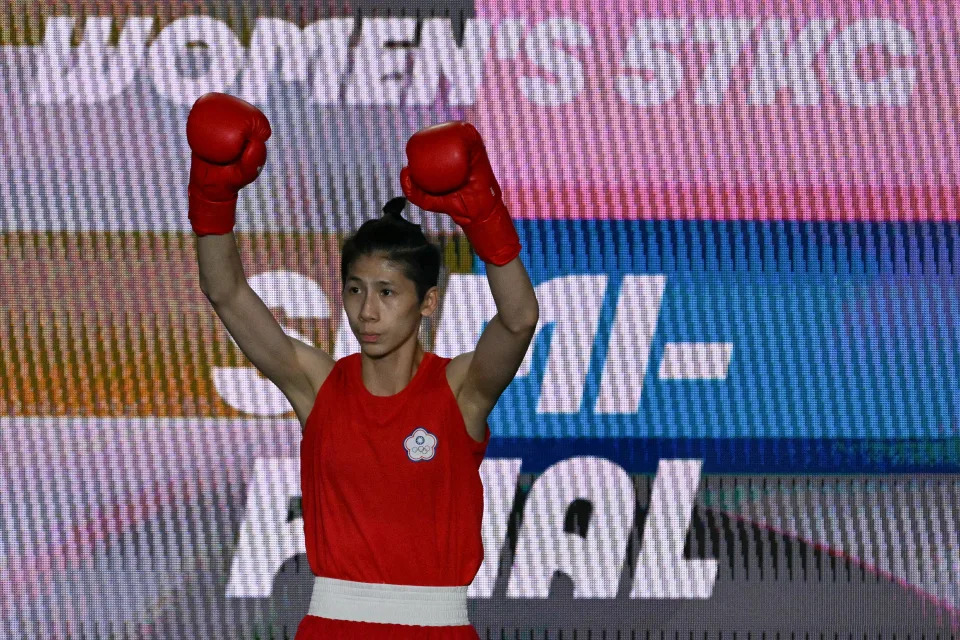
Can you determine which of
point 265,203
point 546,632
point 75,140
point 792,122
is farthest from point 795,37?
point 75,140

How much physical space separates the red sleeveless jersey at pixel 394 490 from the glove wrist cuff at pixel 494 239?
0.27m

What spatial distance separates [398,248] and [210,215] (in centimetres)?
27

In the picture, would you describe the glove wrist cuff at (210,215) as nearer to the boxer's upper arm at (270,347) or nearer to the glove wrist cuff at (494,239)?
the boxer's upper arm at (270,347)

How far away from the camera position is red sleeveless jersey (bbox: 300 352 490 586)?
187 centimetres

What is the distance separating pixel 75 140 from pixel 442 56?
0.89 m

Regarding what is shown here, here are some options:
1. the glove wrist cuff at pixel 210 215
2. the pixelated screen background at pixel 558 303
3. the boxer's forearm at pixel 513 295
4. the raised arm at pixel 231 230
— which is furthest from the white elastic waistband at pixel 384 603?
the pixelated screen background at pixel 558 303

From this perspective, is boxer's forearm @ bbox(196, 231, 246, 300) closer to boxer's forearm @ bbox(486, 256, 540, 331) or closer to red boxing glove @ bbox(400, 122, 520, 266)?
red boxing glove @ bbox(400, 122, 520, 266)

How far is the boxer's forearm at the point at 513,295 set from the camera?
177 centimetres

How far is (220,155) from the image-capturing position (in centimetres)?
183

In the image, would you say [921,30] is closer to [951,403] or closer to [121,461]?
[951,403]

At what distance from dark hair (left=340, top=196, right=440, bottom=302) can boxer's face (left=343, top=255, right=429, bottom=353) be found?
0.01 meters

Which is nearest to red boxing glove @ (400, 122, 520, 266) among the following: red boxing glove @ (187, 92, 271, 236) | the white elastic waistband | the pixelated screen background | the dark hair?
the dark hair

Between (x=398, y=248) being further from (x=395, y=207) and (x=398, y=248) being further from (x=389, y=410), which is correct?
(x=389, y=410)

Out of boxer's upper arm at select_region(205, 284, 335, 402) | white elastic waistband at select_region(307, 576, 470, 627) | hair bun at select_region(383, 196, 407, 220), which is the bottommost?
white elastic waistband at select_region(307, 576, 470, 627)
